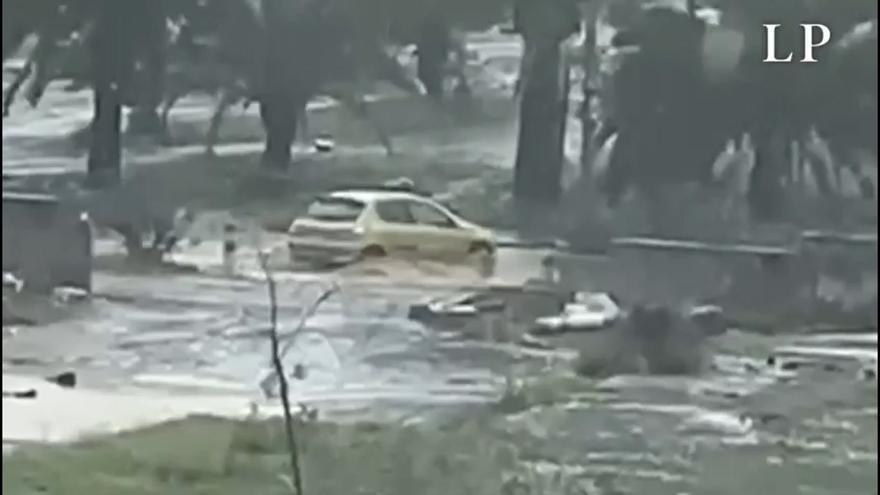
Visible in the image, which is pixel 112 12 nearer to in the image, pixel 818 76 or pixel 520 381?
pixel 520 381

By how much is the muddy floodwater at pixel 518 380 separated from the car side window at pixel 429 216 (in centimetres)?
6

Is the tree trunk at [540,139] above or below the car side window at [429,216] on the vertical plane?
above

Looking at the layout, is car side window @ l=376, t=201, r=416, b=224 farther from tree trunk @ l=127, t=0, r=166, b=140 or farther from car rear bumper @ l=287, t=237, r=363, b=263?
tree trunk @ l=127, t=0, r=166, b=140

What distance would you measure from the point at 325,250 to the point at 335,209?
3cm

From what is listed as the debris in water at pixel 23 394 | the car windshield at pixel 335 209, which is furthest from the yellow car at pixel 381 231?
the debris in water at pixel 23 394

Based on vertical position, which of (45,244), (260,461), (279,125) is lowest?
(260,461)

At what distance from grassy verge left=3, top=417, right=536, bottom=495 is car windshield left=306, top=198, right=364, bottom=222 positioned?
16cm

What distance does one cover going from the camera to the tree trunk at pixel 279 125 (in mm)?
1122

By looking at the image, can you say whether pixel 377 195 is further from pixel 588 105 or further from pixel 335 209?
pixel 588 105

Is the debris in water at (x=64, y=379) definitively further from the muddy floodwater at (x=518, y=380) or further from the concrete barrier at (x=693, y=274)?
the concrete barrier at (x=693, y=274)

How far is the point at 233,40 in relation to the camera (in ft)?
3.74

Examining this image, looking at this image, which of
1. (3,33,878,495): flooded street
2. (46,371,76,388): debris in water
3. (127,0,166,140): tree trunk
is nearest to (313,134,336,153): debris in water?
(3,33,878,495): flooded street

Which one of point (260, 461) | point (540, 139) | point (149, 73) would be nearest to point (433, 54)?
point (540, 139)

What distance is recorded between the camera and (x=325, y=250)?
111cm
